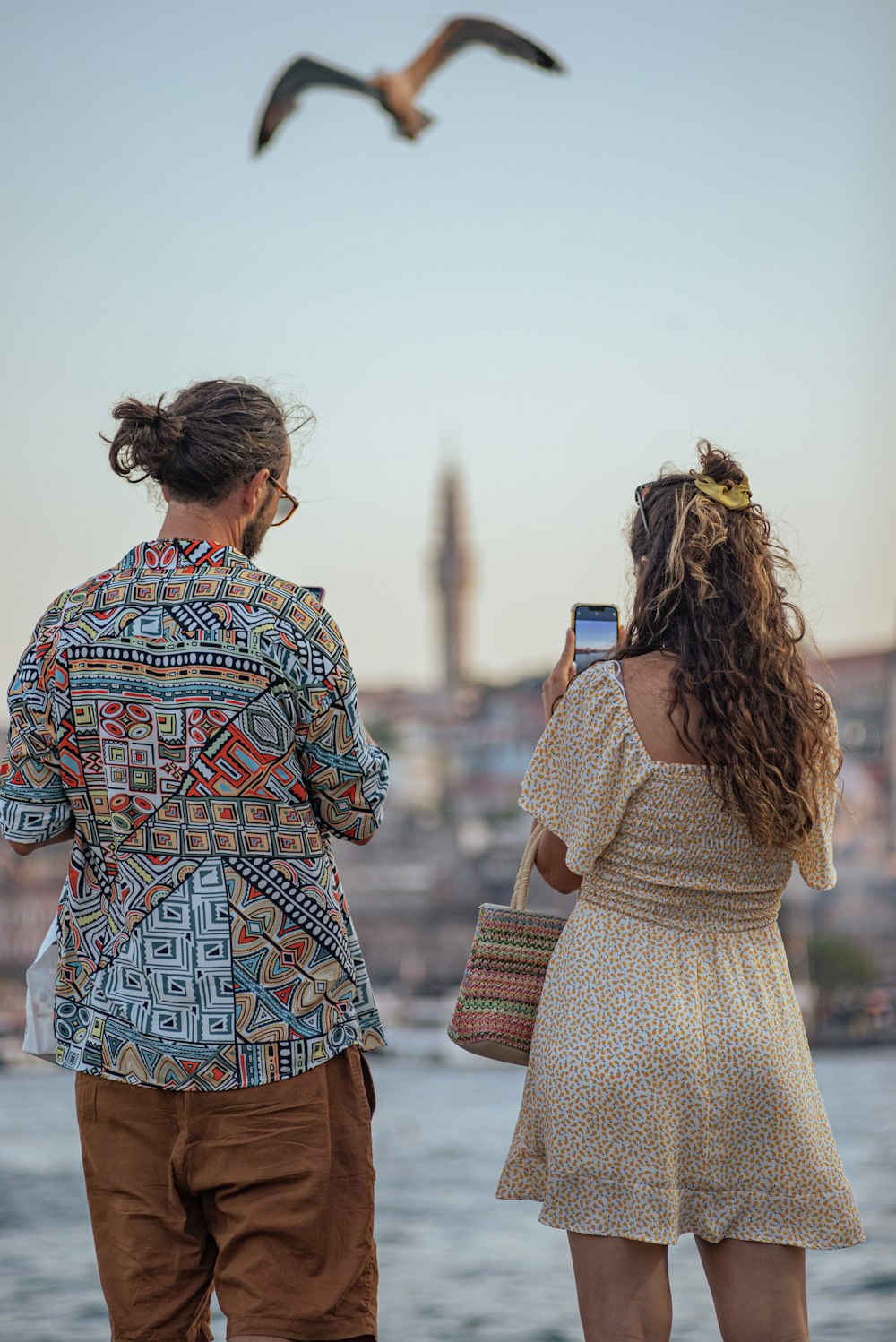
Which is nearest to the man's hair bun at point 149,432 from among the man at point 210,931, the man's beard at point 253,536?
the man at point 210,931

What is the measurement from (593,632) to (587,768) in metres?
0.23

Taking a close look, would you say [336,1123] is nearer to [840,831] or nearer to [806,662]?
[806,662]

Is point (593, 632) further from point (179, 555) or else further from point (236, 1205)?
point (236, 1205)

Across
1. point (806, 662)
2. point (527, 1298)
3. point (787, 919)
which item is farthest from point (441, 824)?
point (806, 662)

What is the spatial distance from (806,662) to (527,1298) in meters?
8.70

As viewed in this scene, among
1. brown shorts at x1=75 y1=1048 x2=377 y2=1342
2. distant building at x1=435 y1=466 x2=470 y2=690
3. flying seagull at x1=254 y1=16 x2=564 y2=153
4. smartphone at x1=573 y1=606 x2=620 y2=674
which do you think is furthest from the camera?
distant building at x1=435 y1=466 x2=470 y2=690

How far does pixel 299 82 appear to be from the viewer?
15.5 meters

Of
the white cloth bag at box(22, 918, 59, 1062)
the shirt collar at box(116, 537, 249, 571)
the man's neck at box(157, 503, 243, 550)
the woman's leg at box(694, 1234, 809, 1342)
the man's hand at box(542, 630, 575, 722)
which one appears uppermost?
the man's neck at box(157, 503, 243, 550)

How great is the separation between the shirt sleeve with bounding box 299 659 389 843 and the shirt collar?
18 centimetres

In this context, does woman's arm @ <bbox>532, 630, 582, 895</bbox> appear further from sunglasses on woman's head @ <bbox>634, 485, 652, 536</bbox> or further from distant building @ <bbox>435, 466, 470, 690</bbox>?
distant building @ <bbox>435, 466, 470, 690</bbox>

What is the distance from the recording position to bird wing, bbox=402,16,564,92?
12859 millimetres

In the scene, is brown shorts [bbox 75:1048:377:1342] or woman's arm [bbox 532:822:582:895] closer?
brown shorts [bbox 75:1048:377:1342]

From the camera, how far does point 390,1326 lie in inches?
315

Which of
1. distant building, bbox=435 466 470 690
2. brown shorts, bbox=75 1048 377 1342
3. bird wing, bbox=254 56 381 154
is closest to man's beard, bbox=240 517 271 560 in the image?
brown shorts, bbox=75 1048 377 1342
